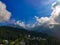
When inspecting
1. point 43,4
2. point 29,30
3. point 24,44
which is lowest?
point 24,44

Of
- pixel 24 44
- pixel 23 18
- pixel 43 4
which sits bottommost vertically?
pixel 24 44

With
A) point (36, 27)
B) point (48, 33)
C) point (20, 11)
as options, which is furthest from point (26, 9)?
point (48, 33)

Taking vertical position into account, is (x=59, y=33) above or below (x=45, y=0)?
below

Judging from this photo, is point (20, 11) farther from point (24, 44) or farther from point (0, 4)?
point (24, 44)

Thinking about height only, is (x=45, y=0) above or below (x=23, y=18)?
above

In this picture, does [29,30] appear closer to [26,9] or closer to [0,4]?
[26,9]

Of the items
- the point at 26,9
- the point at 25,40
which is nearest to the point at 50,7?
the point at 26,9
